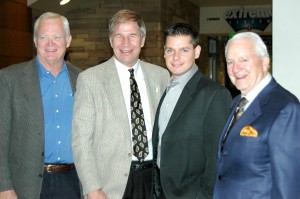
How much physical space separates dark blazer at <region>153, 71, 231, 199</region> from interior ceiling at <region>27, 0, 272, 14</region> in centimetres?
580

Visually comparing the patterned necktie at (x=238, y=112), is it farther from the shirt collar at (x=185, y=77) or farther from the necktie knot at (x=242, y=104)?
the shirt collar at (x=185, y=77)

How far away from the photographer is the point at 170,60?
2549 mm

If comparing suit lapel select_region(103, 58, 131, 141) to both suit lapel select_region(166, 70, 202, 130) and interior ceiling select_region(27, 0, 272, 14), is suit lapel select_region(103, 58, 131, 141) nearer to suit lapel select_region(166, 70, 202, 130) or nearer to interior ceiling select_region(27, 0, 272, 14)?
suit lapel select_region(166, 70, 202, 130)

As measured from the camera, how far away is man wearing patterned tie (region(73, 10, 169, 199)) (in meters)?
2.58

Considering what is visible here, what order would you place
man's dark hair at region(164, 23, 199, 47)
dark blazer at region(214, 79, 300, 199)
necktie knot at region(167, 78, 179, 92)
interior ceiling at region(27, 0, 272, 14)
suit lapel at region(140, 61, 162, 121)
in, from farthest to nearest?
interior ceiling at region(27, 0, 272, 14), suit lapel at region(140, 61, 162, 121), necktie knot at region(167, 78, 179, 92), man's dark hair at region(164, 23, 199, 47), dark blazer at region(214, 79, 300, 199)

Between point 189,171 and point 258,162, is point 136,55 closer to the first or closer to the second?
point 189,171

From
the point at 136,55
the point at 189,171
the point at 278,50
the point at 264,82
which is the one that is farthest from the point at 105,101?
the point at 278,50

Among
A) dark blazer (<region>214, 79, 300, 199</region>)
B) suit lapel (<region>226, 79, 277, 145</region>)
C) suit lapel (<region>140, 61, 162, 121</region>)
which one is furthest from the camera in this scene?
suit lapel (<region>140, 61, 162, 121</region>)

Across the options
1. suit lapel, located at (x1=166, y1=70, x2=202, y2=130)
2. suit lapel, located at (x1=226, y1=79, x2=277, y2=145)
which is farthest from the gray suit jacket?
suit lapel, located at (x1=226, y1=79, x2=277, y2=145)

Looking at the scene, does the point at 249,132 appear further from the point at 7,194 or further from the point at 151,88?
the point at 7,194

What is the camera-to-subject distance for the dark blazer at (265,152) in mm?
1866

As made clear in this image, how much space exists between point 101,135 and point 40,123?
40cm

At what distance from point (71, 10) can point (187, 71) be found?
771cm

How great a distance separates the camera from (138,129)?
2.72 metres
